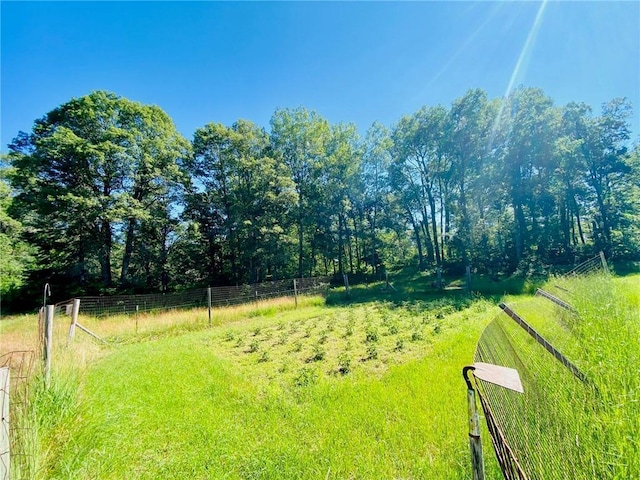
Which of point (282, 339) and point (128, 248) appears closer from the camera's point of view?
point (282, 339)

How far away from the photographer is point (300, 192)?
26000 millimetres

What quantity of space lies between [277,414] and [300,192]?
2353cm

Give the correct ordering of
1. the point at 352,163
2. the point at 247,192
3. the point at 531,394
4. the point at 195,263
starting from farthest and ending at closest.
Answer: the point at 352,163 → the point at 195,263 → the point at 247,192 → the point at 531,394

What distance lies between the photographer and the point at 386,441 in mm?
2807

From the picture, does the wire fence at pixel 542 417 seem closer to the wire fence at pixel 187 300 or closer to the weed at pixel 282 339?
the weed at pixel 282 339

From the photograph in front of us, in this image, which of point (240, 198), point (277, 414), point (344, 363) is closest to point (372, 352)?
point (344, 363)

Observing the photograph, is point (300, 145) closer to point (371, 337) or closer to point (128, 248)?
point (128, 248)

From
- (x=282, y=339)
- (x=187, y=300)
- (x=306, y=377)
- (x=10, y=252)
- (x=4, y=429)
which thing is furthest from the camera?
(x=10, y=252)

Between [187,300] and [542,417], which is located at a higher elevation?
[542,417]

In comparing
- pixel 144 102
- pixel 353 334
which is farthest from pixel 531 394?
pixel 144 102

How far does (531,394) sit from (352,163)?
2636 centimetres

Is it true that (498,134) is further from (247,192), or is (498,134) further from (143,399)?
(143,399)

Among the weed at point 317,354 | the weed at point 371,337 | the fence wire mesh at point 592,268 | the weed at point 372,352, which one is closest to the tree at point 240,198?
the weed at point 371,337

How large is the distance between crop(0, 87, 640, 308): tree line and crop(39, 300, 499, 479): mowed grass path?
16814mm
